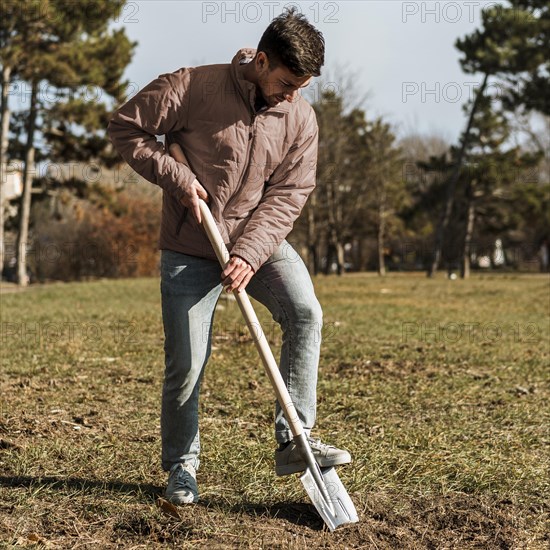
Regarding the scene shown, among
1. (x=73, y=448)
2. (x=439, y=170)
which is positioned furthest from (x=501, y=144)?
(x=73, y=448)

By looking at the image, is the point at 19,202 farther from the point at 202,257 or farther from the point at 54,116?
the point at 202,257

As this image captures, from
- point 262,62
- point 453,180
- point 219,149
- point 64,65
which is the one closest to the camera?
point 262,62

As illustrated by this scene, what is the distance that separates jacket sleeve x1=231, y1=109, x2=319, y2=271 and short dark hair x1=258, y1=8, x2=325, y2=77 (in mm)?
378

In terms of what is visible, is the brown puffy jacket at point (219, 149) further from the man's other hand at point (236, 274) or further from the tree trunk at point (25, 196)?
the tree trunk at point (25, 196)

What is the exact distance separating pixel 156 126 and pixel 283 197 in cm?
59

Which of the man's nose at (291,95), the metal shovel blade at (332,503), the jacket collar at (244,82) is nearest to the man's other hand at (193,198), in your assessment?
the jacket collar at (244,82)

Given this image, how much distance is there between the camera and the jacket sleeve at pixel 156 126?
3123mm

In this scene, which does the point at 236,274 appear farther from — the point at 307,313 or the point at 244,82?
the point at 244,82

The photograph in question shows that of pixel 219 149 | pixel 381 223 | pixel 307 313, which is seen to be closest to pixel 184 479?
pixel 307 313

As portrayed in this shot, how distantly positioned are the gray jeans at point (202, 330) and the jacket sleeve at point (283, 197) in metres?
0.11

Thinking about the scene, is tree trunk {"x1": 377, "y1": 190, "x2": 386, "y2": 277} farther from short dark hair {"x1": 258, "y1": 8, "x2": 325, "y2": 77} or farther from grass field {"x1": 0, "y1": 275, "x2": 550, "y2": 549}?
short dark hair {"x1": 258, "y1": 8, "x2": 325, "y2": 77}

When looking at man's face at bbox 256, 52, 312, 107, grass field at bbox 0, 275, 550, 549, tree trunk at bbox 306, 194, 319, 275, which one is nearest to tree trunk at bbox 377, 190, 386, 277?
tree trunk at bbox 306, 194, 319, 275

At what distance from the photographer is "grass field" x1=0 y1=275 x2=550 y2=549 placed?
10.1 ft

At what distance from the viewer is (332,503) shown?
10.3ft
